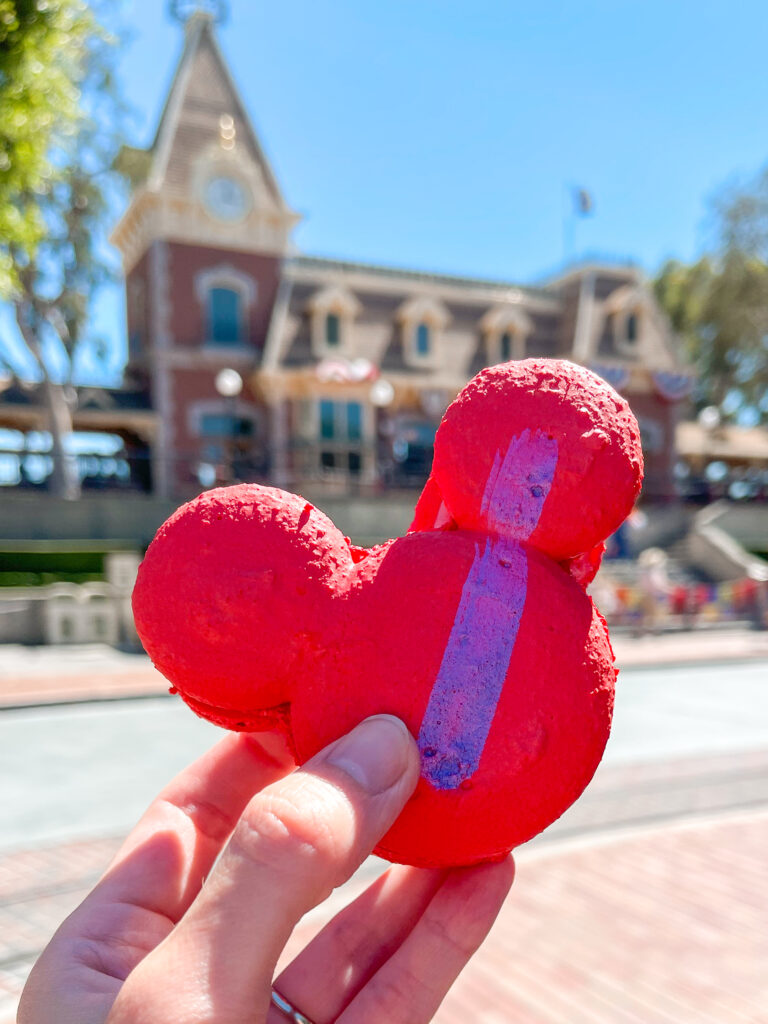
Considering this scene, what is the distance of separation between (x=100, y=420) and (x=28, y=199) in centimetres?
627

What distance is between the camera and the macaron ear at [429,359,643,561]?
60.1 inches

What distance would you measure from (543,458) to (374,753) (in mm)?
615

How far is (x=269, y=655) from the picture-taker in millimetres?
1515

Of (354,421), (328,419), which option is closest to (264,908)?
(328,419)

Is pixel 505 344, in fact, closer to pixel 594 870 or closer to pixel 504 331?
pixel 504 331

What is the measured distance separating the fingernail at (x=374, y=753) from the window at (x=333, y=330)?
79.9 ft

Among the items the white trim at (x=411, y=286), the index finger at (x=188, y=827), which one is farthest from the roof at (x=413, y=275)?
the index finger at (x=188, y=827)

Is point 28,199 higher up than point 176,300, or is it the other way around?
point 28,199

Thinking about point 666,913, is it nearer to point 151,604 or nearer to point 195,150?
point 151,604

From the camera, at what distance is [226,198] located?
2430 centimetres

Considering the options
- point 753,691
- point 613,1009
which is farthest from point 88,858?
point 753,691

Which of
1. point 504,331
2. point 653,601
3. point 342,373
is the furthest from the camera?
point 504,331

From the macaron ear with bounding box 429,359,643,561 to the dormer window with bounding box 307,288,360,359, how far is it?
77.3ft

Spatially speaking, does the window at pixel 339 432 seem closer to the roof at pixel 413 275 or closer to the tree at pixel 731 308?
the roof at pixel 413 275
